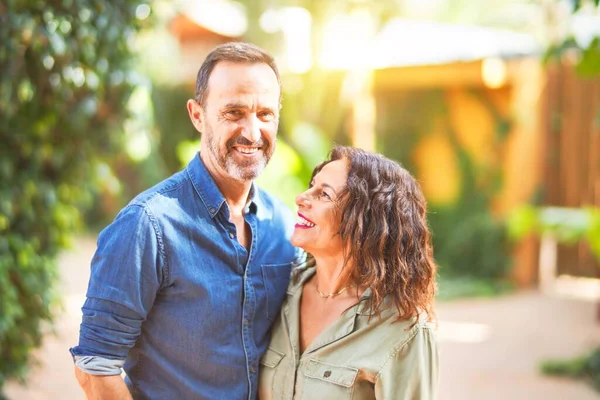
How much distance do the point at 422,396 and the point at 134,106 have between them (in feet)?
8.98

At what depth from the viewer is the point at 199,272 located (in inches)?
88.7

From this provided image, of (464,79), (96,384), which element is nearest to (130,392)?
(96,384)

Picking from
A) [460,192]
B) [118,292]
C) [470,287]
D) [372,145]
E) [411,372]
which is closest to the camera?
[118,292]

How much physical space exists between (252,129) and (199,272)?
1.60 feet

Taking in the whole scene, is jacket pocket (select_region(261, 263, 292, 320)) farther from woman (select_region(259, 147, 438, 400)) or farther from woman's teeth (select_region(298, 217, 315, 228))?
woman's teeth (select_region(298, 217, 315, 228))

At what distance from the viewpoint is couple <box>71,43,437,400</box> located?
2125 millimetres

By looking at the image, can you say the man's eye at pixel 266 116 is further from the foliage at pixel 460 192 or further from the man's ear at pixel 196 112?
the foliage at pixel 460 192

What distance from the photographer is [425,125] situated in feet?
36.7

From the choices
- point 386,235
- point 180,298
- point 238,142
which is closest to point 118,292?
point 180,298

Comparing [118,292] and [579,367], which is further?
[579,367]

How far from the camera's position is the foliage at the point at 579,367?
623 centimetres

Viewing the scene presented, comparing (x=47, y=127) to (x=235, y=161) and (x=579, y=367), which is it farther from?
(x=579, y=367)

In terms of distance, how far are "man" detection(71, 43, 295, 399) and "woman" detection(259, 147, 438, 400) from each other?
157 millimetres

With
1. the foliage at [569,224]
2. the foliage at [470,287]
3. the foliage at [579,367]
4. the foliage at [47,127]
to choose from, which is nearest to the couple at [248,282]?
the foliage at [47,127]
